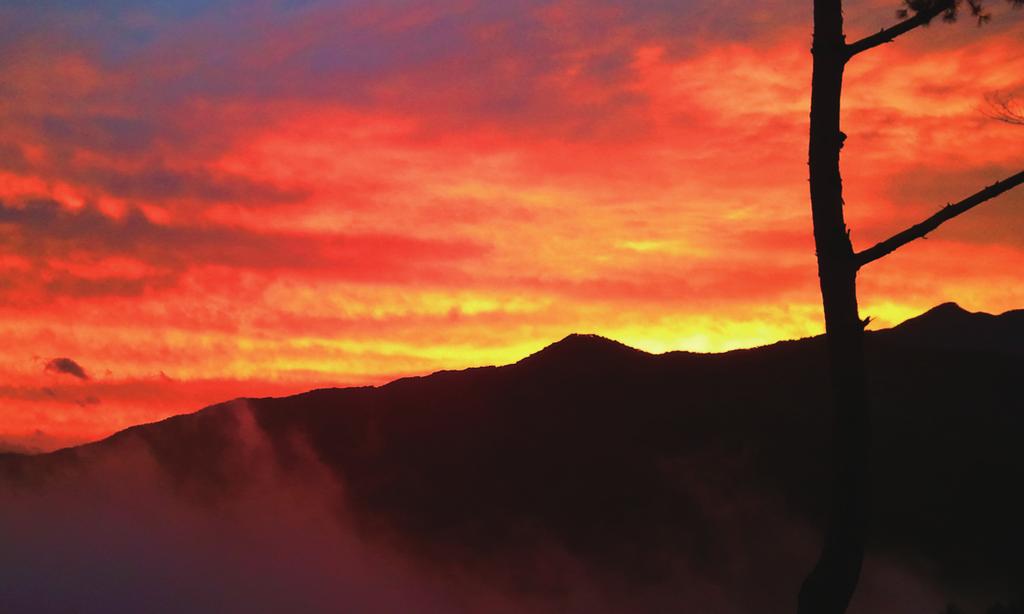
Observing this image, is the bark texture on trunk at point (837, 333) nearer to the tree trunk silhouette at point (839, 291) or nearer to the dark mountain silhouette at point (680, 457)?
the tree trunk silhouette at point (839, 291)

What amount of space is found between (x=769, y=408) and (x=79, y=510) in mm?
51733

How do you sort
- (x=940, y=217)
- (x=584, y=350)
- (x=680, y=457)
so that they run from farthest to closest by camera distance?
(x=584, y=350) < (x=680, y=457) < (x=940, y=217)

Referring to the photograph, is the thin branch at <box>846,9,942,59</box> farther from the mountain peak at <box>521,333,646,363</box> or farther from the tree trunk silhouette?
the mountain peak at <box>521,333,646,363</box>

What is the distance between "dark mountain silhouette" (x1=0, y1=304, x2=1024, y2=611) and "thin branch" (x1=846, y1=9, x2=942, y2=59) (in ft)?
162

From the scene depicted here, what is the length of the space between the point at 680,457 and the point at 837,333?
2318 inches

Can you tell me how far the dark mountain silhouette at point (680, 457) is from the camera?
5903 centimetres

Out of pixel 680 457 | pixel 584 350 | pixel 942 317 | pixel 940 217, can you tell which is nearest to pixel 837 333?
pixel 940 217

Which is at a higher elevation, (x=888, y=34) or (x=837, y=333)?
(x=888, y=34)

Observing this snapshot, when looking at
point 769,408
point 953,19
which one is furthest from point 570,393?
point 953,19

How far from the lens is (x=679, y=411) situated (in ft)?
228

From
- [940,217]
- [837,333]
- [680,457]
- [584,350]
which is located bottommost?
[837,333]

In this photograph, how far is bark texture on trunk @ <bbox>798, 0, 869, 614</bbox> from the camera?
9672 mm

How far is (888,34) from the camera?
10547 millimetres

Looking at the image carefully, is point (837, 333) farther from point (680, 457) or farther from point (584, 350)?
point (584, 350)
